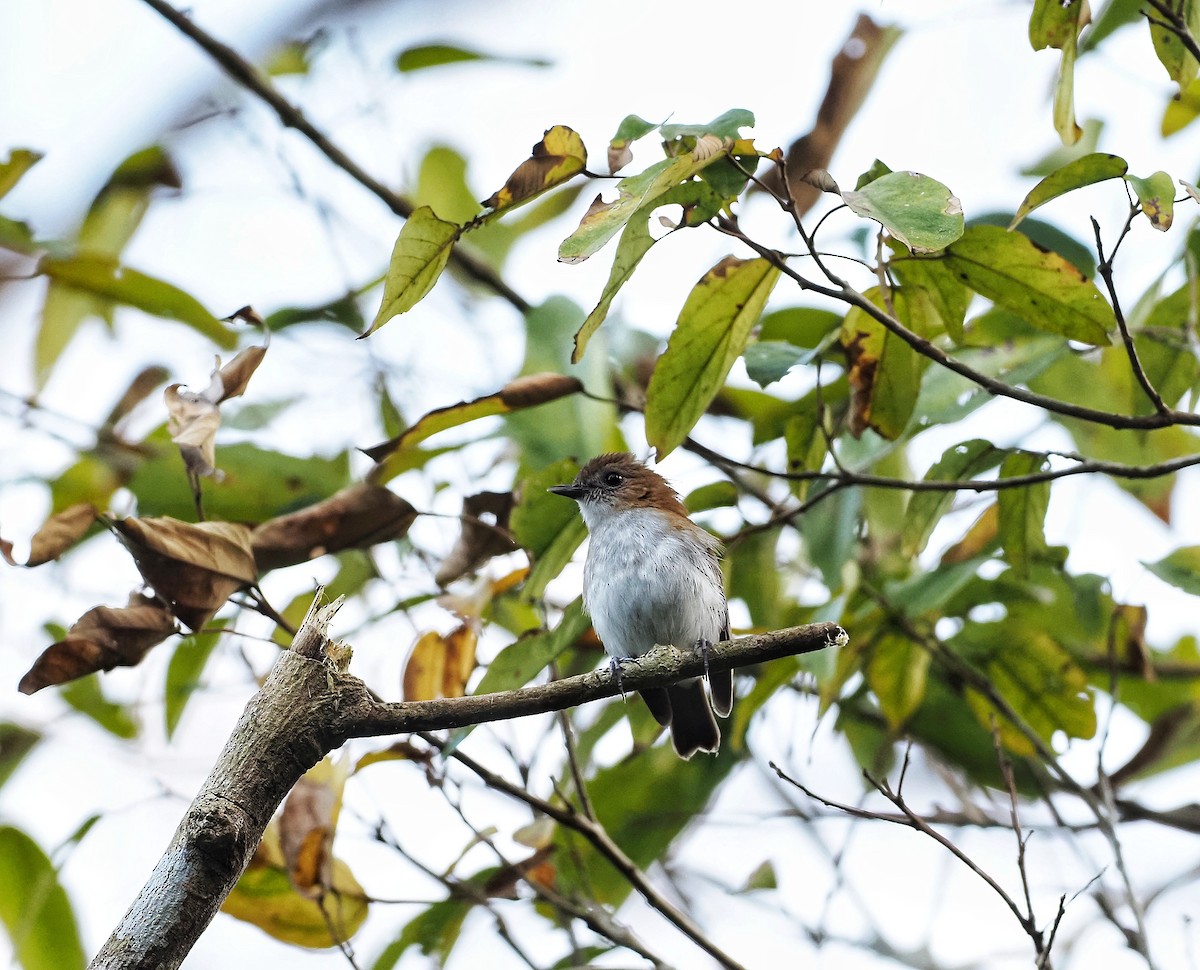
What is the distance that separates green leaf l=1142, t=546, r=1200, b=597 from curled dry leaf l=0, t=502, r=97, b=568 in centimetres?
289

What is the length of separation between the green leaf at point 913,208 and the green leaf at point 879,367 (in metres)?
0.70

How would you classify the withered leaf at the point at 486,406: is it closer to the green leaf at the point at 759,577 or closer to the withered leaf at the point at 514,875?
the green leaf at the point at 759,577

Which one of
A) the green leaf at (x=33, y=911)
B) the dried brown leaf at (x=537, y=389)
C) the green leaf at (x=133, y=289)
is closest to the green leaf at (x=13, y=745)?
the green leaf at (x=33, y=911)

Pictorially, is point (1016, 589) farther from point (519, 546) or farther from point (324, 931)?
point (324, 931)

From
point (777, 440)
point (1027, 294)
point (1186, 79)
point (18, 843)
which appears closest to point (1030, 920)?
point (1027, 294)

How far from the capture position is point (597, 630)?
4121 mm

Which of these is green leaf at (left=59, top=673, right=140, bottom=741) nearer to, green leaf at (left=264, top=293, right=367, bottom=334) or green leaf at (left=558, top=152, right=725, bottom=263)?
green leaf at (left=264, top=293, right=367, bottom=334)

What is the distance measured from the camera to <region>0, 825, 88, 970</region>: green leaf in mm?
3738

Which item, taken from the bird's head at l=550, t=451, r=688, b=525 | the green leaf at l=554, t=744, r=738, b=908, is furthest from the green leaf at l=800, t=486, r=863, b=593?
the green leaf at l=554, t=744, r=738, b=908

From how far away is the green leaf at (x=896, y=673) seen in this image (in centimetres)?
388

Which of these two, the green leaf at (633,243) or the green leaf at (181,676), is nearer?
the green leaf at (633,243)

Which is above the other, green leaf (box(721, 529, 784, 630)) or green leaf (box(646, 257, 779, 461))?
green leaf (box(721, 529, 784, 630))

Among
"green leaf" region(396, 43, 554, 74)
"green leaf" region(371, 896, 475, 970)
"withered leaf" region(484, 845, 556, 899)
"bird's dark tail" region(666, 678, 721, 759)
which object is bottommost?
"green leaf" region(371, 896, 475, 970)

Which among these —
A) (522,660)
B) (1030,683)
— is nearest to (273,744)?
(522,660)
